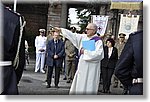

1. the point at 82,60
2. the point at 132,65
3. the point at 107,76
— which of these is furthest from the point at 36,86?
the point at 132,65

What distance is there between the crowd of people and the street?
46 mm

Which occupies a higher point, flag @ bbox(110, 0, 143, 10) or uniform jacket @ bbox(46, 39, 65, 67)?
flag @ bbox(110, 0, 143, 10)

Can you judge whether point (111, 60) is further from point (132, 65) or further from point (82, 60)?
point (132, 65)

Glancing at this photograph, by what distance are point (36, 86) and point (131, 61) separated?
0.89 metres

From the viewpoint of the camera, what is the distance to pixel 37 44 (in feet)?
11.8

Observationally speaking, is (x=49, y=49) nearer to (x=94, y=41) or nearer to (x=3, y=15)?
(x=94, y=41)

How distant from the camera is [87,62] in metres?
4.00

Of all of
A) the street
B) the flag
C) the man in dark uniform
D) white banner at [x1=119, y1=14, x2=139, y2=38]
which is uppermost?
the flag

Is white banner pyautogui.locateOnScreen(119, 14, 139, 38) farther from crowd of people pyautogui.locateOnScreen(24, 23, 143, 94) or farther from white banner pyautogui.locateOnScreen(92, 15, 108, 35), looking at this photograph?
white banner pyautogui.locateOnScreen(92, 15, 108, 35)

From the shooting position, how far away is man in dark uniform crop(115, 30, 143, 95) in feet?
11.0

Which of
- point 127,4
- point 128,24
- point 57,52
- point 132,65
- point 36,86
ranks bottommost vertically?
point 36,86

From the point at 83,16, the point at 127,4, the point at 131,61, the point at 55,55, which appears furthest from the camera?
the point at 55,55

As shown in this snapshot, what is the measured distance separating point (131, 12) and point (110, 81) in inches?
32.9

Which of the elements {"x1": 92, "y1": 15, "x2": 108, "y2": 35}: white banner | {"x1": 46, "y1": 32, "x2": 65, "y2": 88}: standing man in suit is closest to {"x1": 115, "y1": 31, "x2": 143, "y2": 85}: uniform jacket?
{"x1": 92, "y1": 15, "x2": 108, "y2": 35}: white banner
